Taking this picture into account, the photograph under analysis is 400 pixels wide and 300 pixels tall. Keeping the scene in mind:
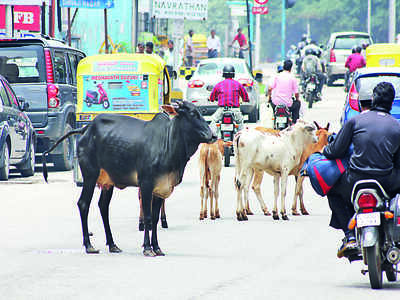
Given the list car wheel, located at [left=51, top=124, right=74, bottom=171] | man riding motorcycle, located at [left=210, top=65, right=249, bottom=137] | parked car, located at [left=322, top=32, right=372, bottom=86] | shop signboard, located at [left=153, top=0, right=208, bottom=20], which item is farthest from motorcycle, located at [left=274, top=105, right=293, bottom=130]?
parked car, located at [left=322, top=32, right=372, bottom=86]

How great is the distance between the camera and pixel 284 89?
2400cm

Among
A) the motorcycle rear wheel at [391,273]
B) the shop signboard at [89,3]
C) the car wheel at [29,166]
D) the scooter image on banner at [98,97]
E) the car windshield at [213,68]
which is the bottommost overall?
the car wheel at [29,166]

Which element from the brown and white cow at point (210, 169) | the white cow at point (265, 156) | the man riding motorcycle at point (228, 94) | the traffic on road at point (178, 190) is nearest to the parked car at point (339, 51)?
the traffic on road at point (178, 190)

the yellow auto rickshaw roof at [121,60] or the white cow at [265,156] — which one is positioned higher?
the yellow auto rickshaw roof at [121,60]

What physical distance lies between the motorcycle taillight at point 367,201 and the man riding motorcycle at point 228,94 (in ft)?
37.5

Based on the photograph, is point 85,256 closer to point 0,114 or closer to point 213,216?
point 213,216

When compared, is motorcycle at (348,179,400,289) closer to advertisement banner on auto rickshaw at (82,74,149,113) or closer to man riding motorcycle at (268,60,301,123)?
advertisement banner on auto rickshaw at (82,74,149,113)

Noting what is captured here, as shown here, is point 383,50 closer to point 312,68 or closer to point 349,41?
point 312,68

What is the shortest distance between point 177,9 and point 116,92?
1690cm

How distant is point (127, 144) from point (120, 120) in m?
0.37

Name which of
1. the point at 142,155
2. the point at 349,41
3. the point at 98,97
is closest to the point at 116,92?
the point at 98,97

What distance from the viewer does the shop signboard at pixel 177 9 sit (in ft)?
118

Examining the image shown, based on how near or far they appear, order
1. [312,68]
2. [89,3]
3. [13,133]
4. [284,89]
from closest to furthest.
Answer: [13,133], [284,89], [89,3], [312,68]

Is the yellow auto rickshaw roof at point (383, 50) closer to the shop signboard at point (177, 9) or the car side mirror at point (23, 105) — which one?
the shop signboard at point (177, 9)
